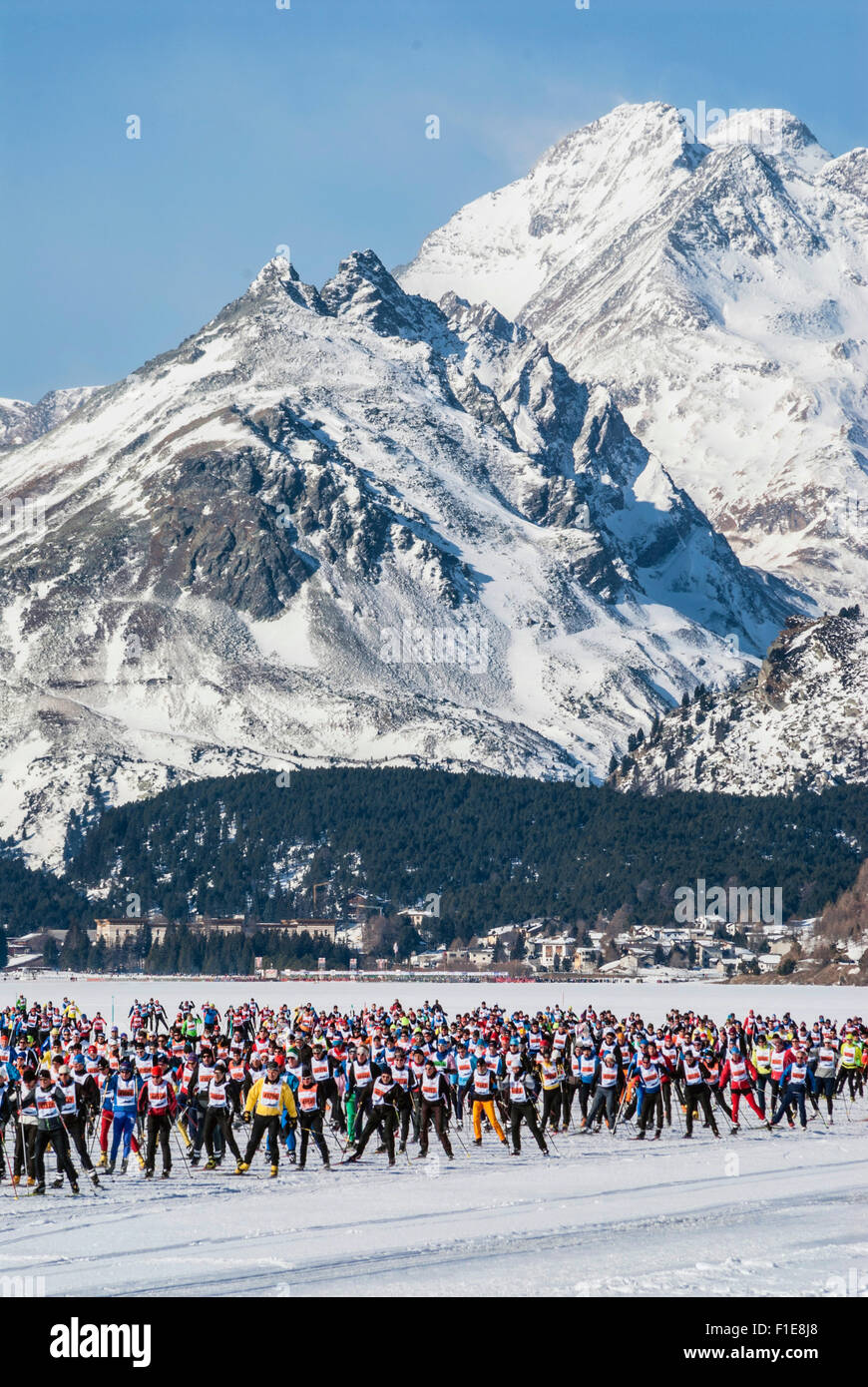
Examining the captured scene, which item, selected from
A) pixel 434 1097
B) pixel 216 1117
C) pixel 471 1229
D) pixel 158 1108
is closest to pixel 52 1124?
pixel 158 1108

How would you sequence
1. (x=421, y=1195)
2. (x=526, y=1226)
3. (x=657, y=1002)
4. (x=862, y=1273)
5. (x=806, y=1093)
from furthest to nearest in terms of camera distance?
1. (x=657, y=1002)
2. (x=806, y=1093)
3. (x=421, y=1195)
4. (x=526, y=1226)
5. (x=862, y=1273)

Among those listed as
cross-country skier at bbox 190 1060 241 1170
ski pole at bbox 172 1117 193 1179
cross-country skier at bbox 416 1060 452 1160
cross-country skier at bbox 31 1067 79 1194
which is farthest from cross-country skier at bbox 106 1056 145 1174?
cross-country skier at bbox 416 1060 452 1160

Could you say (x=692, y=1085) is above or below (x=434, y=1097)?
below

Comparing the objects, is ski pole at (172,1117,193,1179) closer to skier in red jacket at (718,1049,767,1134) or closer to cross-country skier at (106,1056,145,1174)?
cross-country skier at (106,1056,145,1174)

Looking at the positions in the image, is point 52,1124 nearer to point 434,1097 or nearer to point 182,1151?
point 434,1097

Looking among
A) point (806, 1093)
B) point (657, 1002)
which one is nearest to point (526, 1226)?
point (806, 1093)

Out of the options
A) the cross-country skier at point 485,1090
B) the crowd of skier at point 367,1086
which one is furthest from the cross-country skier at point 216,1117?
the cross-country skier at point 485,1090
